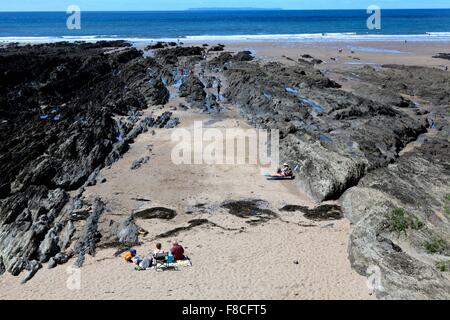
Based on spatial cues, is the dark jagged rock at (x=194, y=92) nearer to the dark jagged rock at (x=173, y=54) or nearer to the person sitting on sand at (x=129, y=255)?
the dark jagged rock at (x=173, y=54)

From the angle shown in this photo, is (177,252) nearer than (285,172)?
Yes

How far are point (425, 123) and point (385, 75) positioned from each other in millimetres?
15329

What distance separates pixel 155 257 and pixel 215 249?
80.0 inches

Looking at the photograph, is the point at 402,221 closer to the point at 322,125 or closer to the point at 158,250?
the point at 158,250

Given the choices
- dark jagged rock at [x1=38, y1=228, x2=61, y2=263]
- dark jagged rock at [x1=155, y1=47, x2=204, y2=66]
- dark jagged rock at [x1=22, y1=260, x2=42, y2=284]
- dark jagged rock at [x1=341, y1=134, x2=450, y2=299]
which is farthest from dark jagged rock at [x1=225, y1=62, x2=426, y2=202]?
dark jagged rock at [x1=155, y1=47, x2=204, y2=66]

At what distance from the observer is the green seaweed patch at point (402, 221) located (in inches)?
512

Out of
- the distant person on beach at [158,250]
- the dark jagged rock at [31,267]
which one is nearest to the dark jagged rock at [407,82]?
the distant person on beach at [158,250]

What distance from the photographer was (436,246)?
1240 cm

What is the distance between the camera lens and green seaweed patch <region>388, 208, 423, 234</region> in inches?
512

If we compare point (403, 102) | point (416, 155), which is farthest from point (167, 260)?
point (403, 102)

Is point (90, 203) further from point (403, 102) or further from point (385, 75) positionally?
point (385, 75)

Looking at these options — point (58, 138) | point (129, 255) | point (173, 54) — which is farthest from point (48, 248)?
point (173, 54)

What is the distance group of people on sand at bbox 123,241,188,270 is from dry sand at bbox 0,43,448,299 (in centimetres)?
25

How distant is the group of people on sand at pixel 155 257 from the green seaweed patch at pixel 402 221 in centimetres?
654
